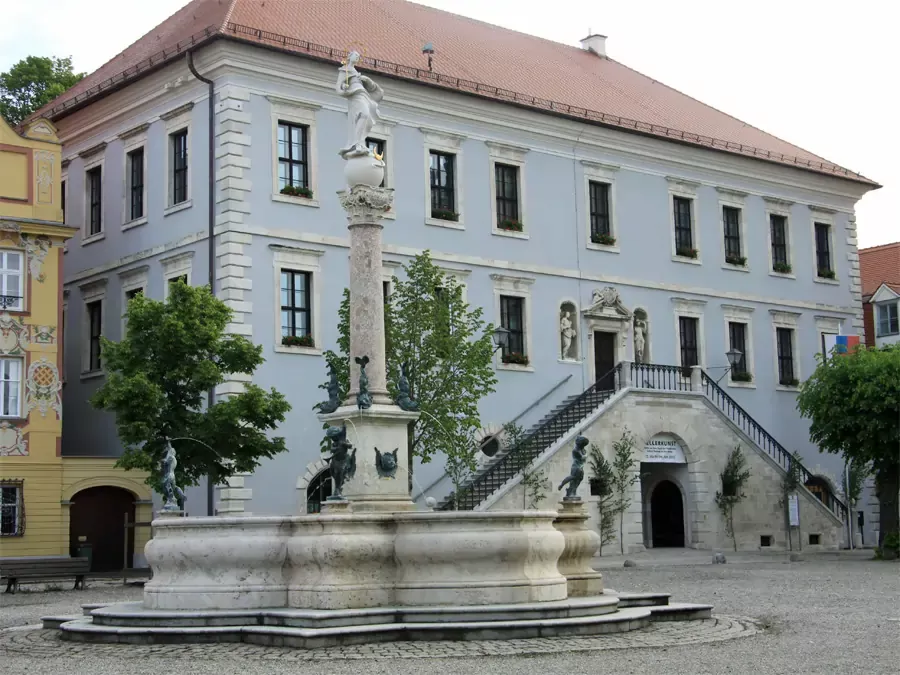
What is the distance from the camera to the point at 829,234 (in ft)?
155

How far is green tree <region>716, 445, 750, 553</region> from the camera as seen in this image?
38.2m

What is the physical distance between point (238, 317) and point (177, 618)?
17474 millimetres

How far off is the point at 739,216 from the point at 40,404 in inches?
869

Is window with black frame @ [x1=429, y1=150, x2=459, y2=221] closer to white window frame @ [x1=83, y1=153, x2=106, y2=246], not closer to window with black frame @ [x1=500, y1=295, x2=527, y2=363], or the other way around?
window with black frame @ [x1=500, y1=295, x2=527, y2=363]

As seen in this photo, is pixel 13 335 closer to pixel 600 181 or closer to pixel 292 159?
pixel 292 159

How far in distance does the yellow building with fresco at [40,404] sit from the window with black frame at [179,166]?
105 inches

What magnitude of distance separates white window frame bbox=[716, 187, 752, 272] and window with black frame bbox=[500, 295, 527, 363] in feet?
27.4

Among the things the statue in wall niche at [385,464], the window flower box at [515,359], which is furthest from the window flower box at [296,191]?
the statue in wall niche at [385,464]

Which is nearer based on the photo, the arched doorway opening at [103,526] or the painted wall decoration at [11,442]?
the painted wall decoration at [11,442]

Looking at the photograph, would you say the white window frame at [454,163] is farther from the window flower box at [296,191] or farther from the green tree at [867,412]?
the green tree at [867,412]

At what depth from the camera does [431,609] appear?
1483 cm

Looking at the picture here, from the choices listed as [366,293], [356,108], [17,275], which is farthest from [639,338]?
[366,293]

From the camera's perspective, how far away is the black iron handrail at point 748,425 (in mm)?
39219

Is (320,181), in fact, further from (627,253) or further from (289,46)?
(627,253)
